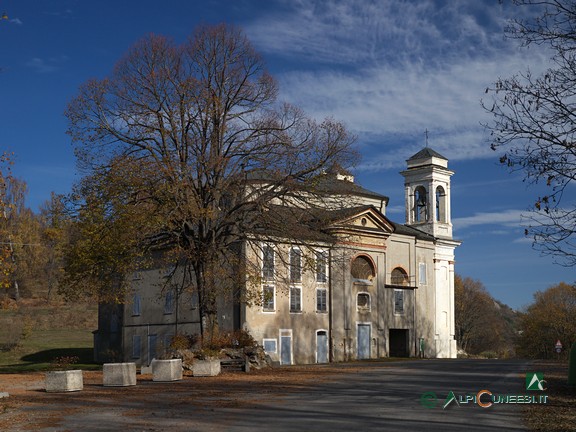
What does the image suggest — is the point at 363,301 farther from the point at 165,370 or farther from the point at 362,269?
the point at 165,370

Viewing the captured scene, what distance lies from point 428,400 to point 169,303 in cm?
3290

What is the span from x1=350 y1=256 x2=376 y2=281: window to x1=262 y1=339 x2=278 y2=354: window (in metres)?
8.78

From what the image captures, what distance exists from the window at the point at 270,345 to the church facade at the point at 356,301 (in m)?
0.06

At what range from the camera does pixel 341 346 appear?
1970 inches

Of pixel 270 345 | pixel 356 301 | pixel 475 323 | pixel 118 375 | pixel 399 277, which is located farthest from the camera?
Result: pixel 475 323

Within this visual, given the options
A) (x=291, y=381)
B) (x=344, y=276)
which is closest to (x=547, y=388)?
(x=291, y=381)

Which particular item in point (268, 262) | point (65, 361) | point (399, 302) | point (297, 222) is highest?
point (297, 222)

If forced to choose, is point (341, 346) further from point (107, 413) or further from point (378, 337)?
point (107, 413)

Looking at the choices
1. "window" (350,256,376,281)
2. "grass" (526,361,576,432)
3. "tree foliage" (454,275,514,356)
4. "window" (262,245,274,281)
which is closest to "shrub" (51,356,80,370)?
"window" (262,245,274,281)

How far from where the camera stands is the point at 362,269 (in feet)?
174

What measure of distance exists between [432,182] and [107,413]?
48373 millimetres

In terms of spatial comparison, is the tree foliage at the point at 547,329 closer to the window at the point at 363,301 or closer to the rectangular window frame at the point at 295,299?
the window at the point at 363,301

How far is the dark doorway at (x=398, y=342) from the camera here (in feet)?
185

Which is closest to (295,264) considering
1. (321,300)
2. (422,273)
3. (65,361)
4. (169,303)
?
(321,300)
